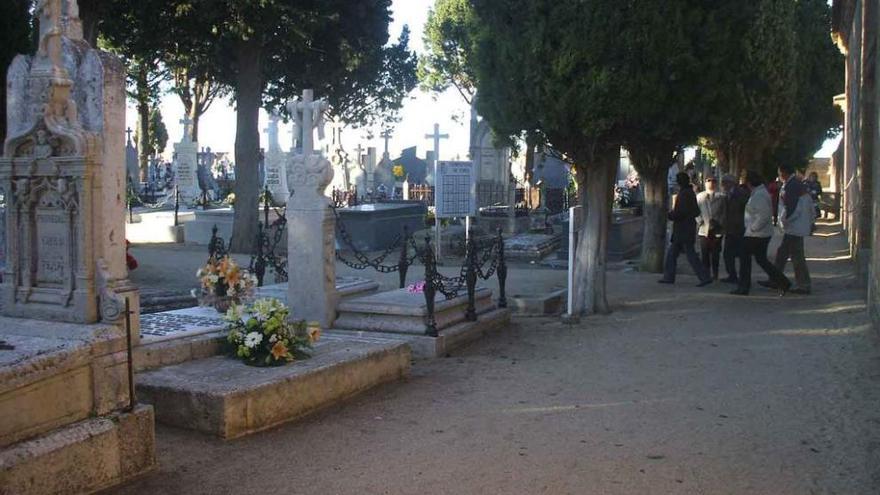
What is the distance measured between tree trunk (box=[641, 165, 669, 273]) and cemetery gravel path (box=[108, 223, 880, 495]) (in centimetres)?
544

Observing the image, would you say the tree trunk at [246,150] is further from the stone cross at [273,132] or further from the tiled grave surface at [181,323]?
the tiled grave surface at [181,323]

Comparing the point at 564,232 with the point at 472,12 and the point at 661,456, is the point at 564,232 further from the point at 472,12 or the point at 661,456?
the point at 661,456

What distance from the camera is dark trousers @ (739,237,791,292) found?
39.2 ft

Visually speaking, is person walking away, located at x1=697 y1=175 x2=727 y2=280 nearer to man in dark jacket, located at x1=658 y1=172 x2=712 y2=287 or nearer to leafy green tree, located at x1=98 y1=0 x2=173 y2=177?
man in dark jacket, located at x1=658 y1=172 x2=712 y2=287

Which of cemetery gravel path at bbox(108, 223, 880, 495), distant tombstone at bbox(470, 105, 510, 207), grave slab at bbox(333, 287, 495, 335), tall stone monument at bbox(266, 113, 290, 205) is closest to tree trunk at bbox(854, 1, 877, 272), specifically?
cemetery gravel path at bbox(108, 223, 880, 495)

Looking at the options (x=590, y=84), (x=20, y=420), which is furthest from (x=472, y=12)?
(x=20, y=420)

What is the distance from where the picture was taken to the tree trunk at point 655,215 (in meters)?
14.8

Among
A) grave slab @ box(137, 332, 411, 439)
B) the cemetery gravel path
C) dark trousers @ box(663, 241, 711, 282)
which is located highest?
dark trousers @ box(663, 241, 711, 282)

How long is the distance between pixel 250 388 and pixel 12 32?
8.45m

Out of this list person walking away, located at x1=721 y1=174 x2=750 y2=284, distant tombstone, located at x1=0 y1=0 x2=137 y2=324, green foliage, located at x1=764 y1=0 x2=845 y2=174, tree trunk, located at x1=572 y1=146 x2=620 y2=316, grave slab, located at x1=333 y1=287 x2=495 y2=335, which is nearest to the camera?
distant tombstone, located at x1=0 y1=0 x2=137 y2=324

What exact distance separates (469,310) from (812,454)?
15.5 feet

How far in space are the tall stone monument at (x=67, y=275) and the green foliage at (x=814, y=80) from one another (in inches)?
891

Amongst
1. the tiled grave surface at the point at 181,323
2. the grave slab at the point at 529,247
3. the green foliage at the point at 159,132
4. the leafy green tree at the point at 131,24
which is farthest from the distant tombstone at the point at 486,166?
the green foliage at the point at 159,132

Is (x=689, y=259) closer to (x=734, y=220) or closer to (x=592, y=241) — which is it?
(x=734, y=220)
